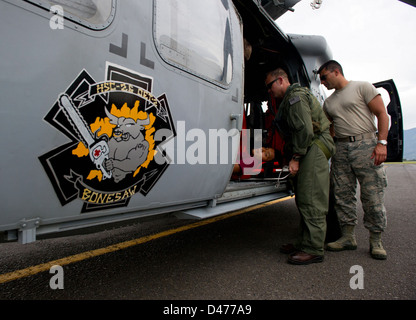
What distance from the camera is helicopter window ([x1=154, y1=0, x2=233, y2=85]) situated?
4.99 feet

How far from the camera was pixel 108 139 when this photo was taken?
4.11 feet

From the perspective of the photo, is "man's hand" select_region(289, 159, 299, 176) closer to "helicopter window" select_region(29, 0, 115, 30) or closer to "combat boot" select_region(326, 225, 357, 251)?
"combat boot" select_region(326, 225, 357, 251)

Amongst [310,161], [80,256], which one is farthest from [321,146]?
[80,256]

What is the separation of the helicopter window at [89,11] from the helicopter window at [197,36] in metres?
0.30

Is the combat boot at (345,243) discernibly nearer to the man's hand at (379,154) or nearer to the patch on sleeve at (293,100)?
the man's hand at (379,154)

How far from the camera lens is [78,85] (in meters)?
1.13

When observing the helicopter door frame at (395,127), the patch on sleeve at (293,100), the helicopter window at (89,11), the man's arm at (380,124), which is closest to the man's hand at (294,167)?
the patch on sleeve at (293,100)

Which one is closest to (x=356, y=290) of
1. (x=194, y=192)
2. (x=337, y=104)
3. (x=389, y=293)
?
(x=389, y=293)

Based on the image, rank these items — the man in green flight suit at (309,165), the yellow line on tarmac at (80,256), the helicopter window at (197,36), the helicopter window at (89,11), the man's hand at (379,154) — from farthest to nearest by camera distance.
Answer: the man's hand at (379,154) < the man in green flight suit at (309,165) < the yellow line on tarmac at (80,256) < the helicopter window at (197,36) < the helicopter window at (89,11)

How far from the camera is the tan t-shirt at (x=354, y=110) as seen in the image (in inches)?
103

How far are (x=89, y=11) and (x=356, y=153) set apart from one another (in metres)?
2.64

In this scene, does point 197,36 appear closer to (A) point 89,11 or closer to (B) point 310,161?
(A) point 89,11

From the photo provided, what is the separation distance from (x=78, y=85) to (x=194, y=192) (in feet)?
3.40

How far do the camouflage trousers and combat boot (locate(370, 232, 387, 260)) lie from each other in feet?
0.20
